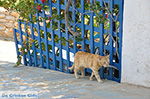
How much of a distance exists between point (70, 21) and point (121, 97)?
5.61ft

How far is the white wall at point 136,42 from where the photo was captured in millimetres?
3615

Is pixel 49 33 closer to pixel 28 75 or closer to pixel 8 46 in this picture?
pixel 28 75

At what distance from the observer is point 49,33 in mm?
5098

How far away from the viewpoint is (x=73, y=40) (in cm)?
459

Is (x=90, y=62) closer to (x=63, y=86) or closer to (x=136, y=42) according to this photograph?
(x=63, y=86)

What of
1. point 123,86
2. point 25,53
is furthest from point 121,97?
point 25,53

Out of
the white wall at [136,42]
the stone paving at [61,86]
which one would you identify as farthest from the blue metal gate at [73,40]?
the stone paving at [61,86]

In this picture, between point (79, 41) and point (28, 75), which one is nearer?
point (79, 41)

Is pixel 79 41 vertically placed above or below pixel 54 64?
above

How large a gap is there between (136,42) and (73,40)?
3.97 feet

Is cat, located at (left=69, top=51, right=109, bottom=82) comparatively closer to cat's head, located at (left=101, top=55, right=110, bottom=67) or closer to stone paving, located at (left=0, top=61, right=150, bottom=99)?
cat's head, located at (left=101, top=55, right=110, bottom=67)

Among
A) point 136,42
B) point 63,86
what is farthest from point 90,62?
point 136,42

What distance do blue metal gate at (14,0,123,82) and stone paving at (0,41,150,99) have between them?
24 centimetres

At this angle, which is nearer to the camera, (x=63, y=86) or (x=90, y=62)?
(x=63, y=86)
